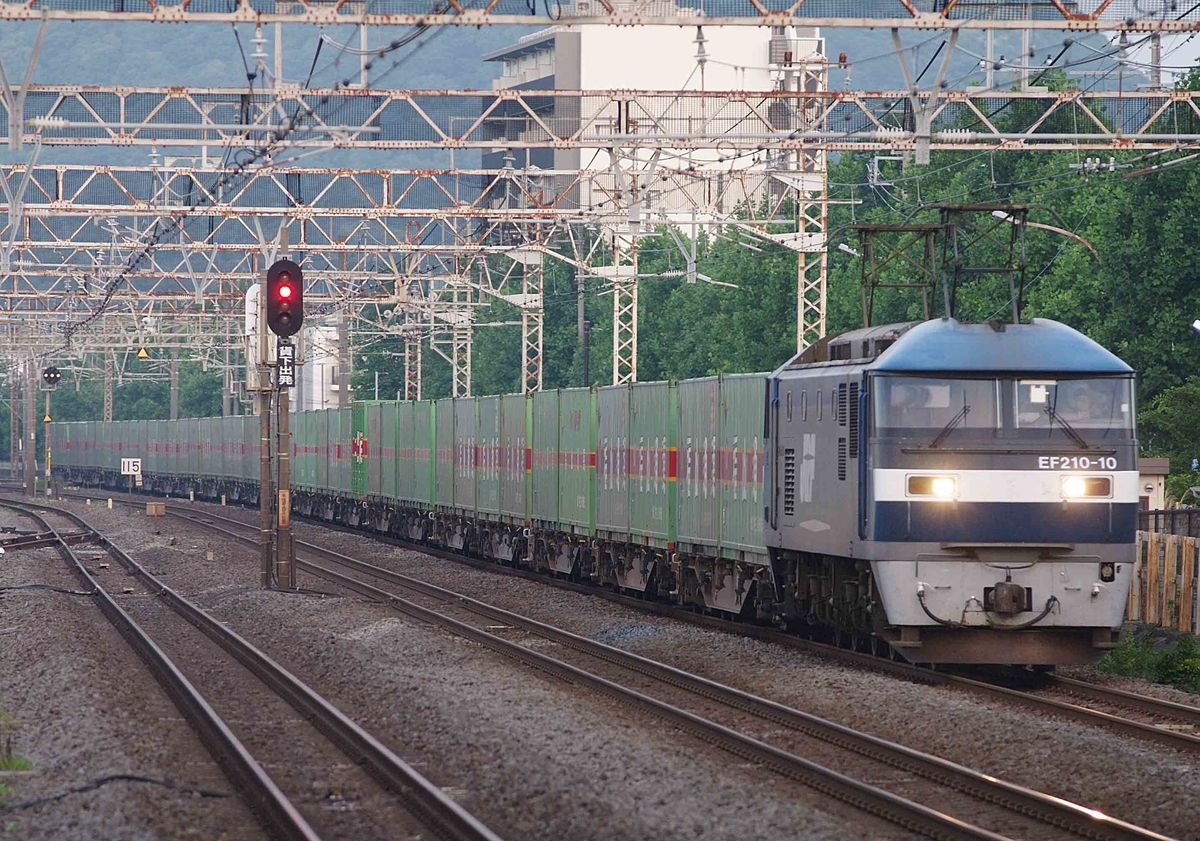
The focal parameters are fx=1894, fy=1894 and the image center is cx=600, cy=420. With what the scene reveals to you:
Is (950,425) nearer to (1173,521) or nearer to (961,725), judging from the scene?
(961,725)

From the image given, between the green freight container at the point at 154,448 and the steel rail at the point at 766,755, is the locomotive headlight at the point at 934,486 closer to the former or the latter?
the steel rail at the point at 766,755

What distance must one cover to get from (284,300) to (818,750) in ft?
46.4

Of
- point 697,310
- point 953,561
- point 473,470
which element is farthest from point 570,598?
point 697,310

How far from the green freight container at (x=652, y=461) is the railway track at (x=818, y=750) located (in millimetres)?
3230

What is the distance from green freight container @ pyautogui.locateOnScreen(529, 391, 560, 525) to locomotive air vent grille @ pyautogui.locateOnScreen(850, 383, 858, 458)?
15.1 m

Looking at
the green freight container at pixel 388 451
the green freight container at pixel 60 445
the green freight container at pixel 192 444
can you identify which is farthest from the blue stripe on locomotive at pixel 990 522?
the green freight container at pixel 60 445

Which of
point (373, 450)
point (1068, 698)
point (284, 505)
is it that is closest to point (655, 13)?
point (1068, 698)

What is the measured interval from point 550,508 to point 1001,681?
51.8 ft

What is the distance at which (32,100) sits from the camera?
34375 millimetres

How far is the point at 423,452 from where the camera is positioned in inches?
1713

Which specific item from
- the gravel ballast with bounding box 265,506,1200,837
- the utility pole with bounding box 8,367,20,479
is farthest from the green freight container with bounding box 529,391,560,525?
the utility pole with bounding box 8,367,20,479

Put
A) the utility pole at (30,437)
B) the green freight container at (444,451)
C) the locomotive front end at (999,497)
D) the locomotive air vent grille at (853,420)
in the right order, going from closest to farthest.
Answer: the locomotive front end at (999,497) < the locomotive air vent grille at (853,420) < the green freight container at (444,451) < the utility pole at (30,437)

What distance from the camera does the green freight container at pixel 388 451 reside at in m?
46.4

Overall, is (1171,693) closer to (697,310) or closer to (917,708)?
(917,708)
